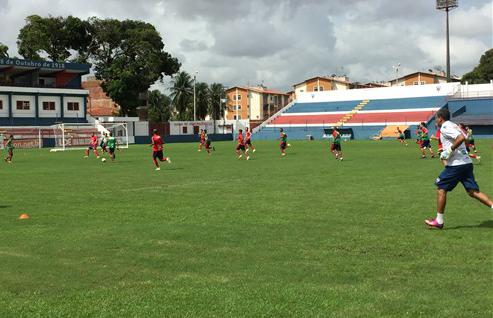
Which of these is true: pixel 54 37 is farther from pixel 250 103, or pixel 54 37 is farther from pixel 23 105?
pixel 250 103

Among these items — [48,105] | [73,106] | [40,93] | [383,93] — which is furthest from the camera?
[383,93]

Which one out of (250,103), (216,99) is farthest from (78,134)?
(250,103)

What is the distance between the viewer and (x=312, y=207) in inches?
460

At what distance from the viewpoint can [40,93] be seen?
244 feet

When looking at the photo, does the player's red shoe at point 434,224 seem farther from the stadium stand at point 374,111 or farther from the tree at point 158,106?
the tree at point 158,106

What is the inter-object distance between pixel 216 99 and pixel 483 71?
5415 centimetres

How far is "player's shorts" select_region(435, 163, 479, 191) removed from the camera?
8953 mm

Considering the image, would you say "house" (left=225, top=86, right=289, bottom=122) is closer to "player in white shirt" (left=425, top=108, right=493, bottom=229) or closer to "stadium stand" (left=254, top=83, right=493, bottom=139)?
"stadium stand" (left=254, top=83, right=493, bottom=139)

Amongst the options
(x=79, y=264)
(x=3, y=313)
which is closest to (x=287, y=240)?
(x=79, y=264)

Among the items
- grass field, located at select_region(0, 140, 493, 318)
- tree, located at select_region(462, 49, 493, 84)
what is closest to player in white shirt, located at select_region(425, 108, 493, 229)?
grass field, located at select_region(0, 140, 493, 318)

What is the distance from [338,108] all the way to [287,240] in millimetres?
78416

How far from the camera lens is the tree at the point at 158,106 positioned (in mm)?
118600

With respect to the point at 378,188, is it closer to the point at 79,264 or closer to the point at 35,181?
the point at 79,264

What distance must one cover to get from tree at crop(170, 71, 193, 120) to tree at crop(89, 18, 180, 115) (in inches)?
1005
